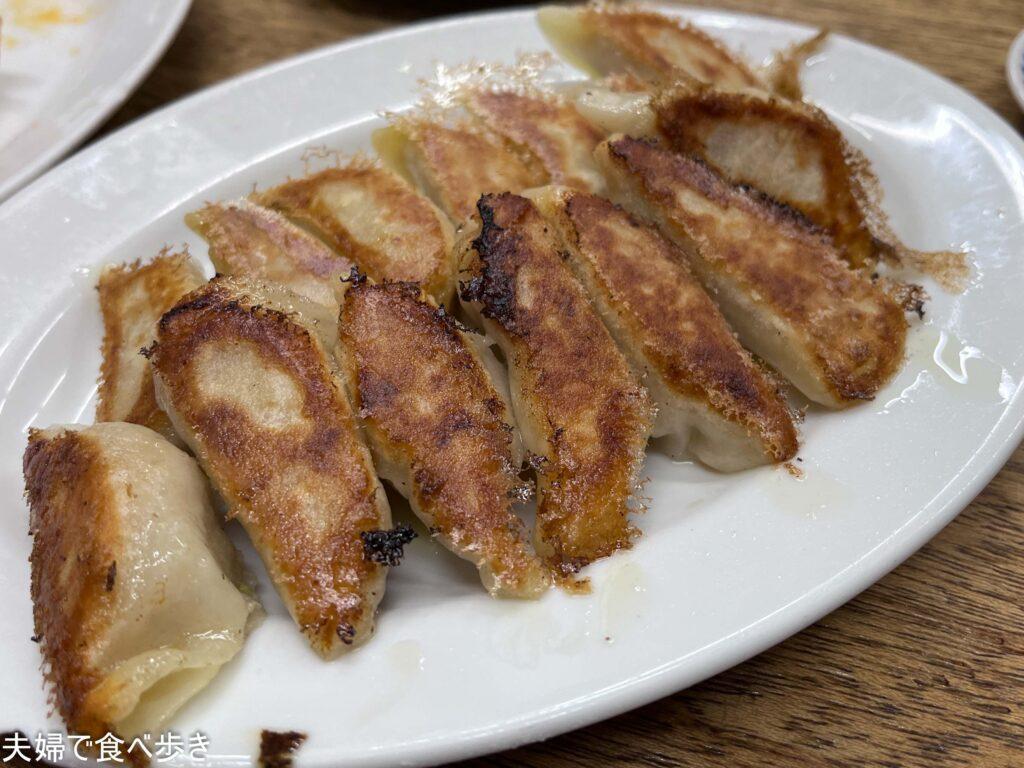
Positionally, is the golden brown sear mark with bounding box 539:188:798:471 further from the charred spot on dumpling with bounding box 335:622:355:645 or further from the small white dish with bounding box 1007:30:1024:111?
the small white dish with bounding box 1007:30:1024:111

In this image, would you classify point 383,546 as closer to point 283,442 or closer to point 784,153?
point 283,442

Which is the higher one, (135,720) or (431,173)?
(431,173)

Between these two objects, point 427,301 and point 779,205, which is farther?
point 779,205

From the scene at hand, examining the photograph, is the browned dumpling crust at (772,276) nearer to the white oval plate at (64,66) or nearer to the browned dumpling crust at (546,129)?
the browned dumpling crust at (546,129)

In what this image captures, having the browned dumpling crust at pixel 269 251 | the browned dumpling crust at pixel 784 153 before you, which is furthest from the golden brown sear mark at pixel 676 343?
the browned dumpling crust at pixel 269 251

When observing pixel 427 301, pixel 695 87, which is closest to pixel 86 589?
pixel 427 301

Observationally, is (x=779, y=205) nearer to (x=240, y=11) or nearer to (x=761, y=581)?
(x=761, y=581)

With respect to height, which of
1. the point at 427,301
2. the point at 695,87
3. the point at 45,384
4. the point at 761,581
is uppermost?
the point at 695,87
